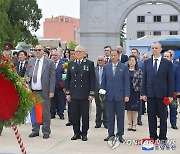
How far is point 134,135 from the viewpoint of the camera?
944cm

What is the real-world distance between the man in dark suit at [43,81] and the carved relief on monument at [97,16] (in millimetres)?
17231

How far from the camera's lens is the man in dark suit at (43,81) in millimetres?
9117

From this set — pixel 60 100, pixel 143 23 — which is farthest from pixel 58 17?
pixel 60 100

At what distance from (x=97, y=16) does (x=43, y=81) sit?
17.7 meters

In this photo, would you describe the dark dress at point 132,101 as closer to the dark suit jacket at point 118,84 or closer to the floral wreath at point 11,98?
the dark suit jacket at point 118,84

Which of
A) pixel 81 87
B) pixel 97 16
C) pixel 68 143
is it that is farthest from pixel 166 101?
pixel 97 16

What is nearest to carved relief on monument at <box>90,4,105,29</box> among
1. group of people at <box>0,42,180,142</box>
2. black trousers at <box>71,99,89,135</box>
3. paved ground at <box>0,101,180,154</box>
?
paved ground at <box>0,101,180,154</box>

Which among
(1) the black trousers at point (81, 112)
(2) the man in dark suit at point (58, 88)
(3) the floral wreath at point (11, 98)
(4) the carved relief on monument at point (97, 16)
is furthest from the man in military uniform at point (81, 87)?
(4) the carved relief on monument at point (97, 16)

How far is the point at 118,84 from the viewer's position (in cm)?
848

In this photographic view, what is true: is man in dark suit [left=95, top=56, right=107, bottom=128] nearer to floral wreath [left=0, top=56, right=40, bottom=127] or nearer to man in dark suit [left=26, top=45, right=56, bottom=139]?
man in dark suit [left=26, top=45, right=56, bottom=139]

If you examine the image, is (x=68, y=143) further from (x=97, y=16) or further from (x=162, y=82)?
(x=97, y=16)

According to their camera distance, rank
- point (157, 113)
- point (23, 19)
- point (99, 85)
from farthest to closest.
Result: point (23, 19) < point (99, 85) < point (157, 113)

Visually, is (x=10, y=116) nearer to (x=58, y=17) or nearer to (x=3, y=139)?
(x=3, y=139)

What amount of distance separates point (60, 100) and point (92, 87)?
357cm
